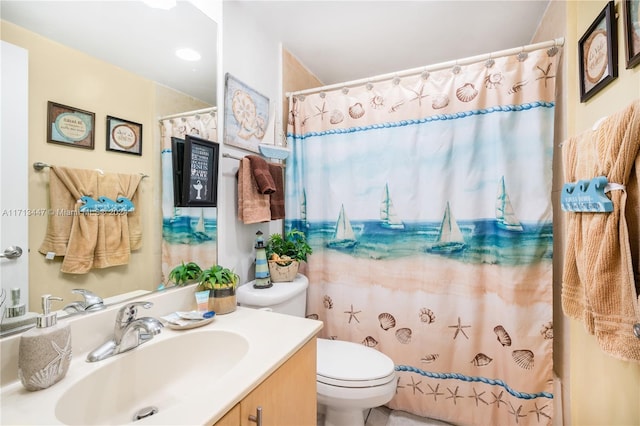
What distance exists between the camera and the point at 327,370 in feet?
4.05

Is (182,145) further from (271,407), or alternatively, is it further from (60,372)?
(271,407)

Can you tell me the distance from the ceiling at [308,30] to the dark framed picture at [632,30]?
818 millimetres

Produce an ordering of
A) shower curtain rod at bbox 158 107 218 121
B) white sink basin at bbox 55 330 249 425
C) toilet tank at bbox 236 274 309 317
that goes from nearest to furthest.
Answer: white sink basin at bbox 55 330 249 425
shower curtain rod at bbox 158 107 218 121
toilet tank at bbox 236 274 309 317

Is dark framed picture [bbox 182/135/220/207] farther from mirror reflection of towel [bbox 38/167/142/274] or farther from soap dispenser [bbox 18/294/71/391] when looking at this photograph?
soap dispenser [bbox 18/294/71/391]

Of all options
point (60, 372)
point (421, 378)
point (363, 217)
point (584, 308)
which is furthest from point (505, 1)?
point (60, 372)

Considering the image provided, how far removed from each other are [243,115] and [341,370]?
1338 millimetres

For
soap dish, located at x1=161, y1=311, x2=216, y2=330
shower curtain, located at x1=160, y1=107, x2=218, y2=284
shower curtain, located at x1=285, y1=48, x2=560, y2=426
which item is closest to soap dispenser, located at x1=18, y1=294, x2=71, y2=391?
soap dish, located at x1=161, y1=311, x2=216, y2=330

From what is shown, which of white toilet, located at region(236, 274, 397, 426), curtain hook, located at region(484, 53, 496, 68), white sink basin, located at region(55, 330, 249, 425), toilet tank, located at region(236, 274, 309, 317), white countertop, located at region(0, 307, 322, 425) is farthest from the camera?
curtain hook, located at region(484, 53, 496, 68)

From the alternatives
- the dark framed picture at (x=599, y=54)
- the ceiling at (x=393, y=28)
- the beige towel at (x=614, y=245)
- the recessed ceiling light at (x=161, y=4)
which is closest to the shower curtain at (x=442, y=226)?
the dark framed picture at (x=599, y=54)

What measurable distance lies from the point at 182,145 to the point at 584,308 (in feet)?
5.11

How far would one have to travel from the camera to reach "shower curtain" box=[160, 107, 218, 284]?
1.05 meters

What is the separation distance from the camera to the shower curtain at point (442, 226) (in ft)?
4.41

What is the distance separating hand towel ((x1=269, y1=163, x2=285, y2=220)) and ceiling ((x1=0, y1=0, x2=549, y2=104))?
49 cm

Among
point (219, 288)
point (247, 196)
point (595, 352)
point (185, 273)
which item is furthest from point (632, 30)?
point (185, 273)
